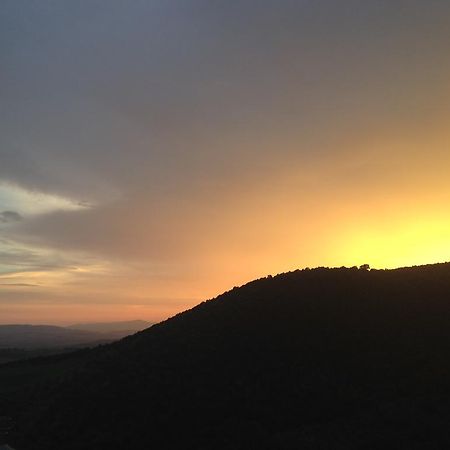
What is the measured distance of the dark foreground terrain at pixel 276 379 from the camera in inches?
882

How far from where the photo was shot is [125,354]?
32469 mm

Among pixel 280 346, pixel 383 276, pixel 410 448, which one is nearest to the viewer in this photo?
pixel 410 448

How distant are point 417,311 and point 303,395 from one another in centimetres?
1384

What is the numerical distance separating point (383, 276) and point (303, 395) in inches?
728

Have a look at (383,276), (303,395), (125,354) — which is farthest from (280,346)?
(383,276)

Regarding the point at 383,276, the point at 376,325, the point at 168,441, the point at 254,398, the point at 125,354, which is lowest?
the point at 168,441

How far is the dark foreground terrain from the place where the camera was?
22391 millimetres

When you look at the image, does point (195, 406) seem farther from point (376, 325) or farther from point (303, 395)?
point (376, 325)

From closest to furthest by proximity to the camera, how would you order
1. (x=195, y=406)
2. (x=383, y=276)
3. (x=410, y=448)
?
(x=410, y=448), (x=195, y=406), (x=383, y=276)

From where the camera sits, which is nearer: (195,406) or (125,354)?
(195,406)

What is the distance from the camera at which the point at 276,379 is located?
2769cm

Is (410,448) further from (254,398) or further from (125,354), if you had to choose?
(125,354)

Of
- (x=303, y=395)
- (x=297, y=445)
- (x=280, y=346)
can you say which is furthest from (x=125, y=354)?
(x=297, y=445)

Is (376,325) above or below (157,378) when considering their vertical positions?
above
